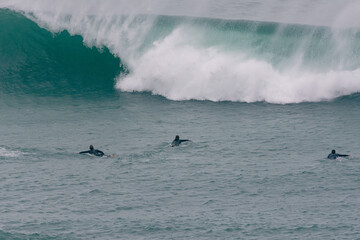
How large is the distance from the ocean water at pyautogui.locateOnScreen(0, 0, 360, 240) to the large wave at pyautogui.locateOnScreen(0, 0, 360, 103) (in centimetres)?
12

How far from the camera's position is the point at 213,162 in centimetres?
4122

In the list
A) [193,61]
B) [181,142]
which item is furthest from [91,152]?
[193,61]

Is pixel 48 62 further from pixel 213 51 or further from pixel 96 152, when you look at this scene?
pixel 96 152

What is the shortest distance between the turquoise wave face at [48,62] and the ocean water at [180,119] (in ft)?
0.40

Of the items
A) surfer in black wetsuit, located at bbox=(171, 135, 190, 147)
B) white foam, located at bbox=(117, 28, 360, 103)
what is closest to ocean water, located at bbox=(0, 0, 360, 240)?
A: white foam, located at bbox=(117, 28, 360, 103)

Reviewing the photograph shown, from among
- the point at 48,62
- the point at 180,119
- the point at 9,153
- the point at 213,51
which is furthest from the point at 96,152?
the point at 213,51

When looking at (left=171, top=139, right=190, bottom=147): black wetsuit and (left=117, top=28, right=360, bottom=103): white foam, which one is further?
(left=117, top=28, right=360, bottom=103): white foam

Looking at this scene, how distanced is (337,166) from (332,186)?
282 cm

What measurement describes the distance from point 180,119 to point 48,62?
13.4m

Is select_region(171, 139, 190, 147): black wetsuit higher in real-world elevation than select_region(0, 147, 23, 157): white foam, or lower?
higher

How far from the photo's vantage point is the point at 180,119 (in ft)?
165

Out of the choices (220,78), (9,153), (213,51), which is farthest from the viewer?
(213,51)

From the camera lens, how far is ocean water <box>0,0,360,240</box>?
34594 millimetres

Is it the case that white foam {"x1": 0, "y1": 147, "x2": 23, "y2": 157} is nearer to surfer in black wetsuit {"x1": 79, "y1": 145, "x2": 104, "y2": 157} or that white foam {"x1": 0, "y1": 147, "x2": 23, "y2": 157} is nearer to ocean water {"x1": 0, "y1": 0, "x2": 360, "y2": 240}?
ocean water {"x1": 0, "y1": 0, "x2": 360, "y2": 240}
